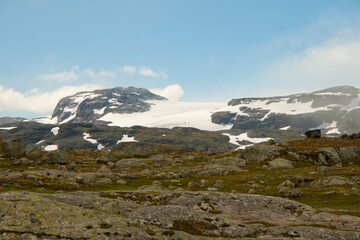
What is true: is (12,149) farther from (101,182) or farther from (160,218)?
(160,218)

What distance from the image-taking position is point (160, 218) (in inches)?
938

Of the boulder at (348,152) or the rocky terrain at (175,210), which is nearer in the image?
the rocky terrain at (175,210)

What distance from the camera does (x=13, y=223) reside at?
1745 cm

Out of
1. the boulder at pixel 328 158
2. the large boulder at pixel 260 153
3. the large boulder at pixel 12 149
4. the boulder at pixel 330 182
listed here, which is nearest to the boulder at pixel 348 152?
the boulder at pixel 328 158

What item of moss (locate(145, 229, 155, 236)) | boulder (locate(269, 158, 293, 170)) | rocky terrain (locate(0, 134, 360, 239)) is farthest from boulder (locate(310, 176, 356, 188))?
moss (locate(145, 229, 155, 236))

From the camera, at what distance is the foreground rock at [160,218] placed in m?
18.0

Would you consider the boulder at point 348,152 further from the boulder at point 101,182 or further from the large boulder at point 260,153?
the boulder at point 101,182

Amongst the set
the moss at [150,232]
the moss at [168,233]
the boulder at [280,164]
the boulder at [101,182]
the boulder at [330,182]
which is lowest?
the boulder at [280,164]

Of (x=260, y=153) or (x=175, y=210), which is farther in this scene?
(x=260, y=153)

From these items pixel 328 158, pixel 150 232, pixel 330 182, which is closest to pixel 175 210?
pixel 150 232

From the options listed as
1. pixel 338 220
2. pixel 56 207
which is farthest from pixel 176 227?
pixel 338 220

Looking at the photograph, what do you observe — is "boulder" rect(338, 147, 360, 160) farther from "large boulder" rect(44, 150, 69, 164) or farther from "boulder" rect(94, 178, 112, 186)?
"large boulder" rect(44, 150, 69, 164)

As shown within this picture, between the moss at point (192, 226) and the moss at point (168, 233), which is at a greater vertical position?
the moss at point (168, 233)

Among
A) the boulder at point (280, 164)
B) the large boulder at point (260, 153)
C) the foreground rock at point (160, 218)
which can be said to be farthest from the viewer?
the large boulder at point (260, 153)
